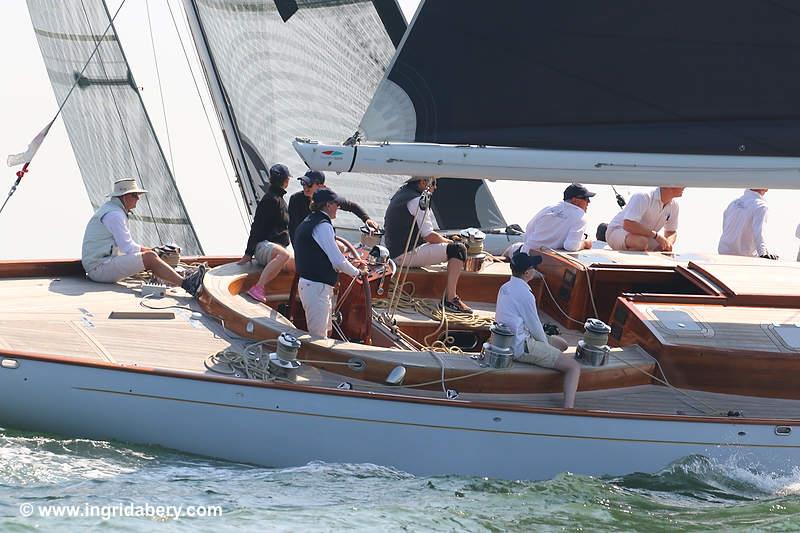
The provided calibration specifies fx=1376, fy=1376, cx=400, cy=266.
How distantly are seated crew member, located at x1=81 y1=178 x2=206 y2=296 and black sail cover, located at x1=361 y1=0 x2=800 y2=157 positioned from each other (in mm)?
1965

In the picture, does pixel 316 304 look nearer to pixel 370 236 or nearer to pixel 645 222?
pixel 370 236

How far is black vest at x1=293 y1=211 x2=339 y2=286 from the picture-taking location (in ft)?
27.1

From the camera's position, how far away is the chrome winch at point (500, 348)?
785 centimetres

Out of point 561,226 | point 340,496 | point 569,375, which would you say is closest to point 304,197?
point 561,226

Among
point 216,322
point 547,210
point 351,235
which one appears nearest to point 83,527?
point 216,322

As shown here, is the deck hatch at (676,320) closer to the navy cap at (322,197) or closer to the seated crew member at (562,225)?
the seated crew member at (562,225)

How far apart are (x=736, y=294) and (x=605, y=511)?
2104 millimetres

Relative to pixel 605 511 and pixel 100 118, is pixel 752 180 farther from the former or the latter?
pixel 100 118

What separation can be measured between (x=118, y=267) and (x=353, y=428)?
2.83m

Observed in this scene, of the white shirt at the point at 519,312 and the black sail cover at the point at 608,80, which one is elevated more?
the black sail cover at the point at 608,80

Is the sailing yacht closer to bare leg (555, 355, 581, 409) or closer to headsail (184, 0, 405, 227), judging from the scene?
bare leg (555, 355, 581, 409)

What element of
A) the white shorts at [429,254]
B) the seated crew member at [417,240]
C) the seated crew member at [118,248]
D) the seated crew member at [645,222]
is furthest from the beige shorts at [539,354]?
the seated crew member at [645,222]

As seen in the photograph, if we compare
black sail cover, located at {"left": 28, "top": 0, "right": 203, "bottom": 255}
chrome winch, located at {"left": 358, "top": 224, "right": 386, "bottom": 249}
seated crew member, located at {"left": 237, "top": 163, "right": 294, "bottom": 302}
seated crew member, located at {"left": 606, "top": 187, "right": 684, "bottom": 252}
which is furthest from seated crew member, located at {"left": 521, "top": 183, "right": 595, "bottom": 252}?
black sail cover, located at {"left": 28, "top": 0, "right": 203, "bottom": 255}

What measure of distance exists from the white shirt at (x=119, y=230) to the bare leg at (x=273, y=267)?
3.17 feet
